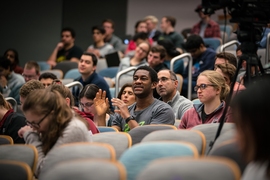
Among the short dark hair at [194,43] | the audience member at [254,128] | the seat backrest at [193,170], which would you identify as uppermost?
the audience member at [254,128]

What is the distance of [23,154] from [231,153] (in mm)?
1229

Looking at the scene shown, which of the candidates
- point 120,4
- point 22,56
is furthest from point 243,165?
point 120,4

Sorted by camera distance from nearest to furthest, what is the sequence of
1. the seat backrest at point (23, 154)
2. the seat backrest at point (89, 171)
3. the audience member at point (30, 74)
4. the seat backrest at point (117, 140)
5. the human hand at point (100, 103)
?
1. the seat backrest at point (89, 171)
2. the seat backrest at point (23, 154)
3. the seat backrest at point (117, 140)
4. the human hand at point (100, 103)
5. the audience member at point (30, 74)

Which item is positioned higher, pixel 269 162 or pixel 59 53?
pixel 269 162

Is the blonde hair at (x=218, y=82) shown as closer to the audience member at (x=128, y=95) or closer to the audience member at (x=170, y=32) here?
the audience member at (x=128, y=95)

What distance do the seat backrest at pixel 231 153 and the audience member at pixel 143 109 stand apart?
5.67 ft

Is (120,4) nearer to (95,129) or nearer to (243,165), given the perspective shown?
(95,129)

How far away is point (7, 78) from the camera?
7.64 metres

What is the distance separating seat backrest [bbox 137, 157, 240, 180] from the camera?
2588 mm

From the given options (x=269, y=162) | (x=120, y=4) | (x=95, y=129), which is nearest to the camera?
(x=269, y=162)

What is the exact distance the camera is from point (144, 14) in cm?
1149

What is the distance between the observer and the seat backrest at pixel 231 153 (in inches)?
119

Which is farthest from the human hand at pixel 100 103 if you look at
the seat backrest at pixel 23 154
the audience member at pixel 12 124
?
the seat backrest at pixel 23 154

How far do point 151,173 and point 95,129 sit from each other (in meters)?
1.90
